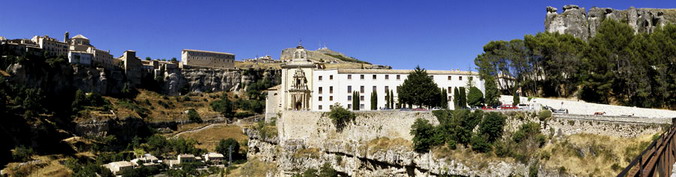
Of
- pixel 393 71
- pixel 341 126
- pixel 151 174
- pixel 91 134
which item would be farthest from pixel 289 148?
pixel 91 134

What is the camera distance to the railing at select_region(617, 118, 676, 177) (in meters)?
5.79

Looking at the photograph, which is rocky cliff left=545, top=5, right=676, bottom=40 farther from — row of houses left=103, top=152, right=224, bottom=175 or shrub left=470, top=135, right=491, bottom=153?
row of houses left=103, top=152, right=224, bottom=175

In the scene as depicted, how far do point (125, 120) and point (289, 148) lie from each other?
54.3 m

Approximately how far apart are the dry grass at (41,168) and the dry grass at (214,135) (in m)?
26.6

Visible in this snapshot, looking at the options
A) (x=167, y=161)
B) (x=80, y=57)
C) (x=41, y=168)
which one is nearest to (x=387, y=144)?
(x=41, y=168)

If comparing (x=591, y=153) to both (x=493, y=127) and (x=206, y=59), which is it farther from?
(x=206, y=59)

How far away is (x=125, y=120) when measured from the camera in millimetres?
94375

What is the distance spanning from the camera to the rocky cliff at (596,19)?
6881cm

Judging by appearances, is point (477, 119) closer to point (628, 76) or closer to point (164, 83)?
point (628, 76)

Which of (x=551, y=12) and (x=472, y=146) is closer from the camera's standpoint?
(x=472, y=146)

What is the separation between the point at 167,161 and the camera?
83688mm

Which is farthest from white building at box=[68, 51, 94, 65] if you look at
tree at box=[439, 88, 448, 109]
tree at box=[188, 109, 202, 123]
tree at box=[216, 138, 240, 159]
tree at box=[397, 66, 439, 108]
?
tree at box=[439, 88, 448, 109]

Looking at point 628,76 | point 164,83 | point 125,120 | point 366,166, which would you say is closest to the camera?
point 628,76

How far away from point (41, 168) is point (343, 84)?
43.3 meters
